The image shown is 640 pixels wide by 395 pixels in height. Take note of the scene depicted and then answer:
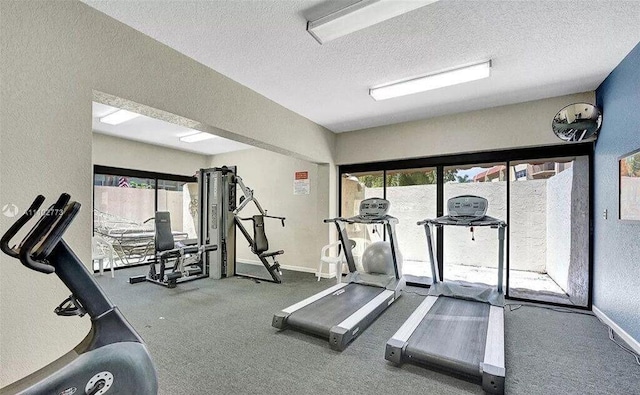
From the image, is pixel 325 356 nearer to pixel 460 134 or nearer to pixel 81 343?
pixel 81 343

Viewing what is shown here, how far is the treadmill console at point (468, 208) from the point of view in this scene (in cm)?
339

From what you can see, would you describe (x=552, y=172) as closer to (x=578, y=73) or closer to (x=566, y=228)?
(x=566, y=228)

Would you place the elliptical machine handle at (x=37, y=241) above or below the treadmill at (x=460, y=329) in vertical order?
above

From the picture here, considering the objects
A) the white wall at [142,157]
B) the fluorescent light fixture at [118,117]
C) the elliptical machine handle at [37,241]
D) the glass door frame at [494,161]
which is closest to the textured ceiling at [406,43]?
the glass door frame at [494,161]

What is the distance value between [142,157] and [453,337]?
6398mm

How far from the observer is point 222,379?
6.84 ft

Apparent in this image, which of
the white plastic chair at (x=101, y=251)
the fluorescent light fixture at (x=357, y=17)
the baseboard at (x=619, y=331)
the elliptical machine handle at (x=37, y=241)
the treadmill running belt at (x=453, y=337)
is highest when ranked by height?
the fluorescent light fixture at (x=357, y=17)

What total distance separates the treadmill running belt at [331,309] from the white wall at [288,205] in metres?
1.53

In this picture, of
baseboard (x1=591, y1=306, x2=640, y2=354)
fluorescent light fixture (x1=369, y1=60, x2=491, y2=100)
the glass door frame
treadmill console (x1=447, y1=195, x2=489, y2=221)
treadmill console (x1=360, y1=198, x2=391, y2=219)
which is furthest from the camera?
treadmill console (x1=360, y1=198, x2=391, y2=219)

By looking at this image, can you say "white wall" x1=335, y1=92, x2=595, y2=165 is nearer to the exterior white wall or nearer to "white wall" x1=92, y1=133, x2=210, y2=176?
the exterior white wall

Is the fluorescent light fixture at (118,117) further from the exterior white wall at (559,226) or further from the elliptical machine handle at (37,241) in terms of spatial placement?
the exterior white wall at (559,226)

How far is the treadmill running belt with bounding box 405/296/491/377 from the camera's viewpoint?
215 centimetres

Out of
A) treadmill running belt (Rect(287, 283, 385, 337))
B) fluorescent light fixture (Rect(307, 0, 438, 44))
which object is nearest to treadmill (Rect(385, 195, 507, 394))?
treadmill running belt (Rect(287, 283, 385, 337))

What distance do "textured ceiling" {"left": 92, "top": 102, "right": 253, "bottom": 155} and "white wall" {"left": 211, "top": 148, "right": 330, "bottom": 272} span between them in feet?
2.02
